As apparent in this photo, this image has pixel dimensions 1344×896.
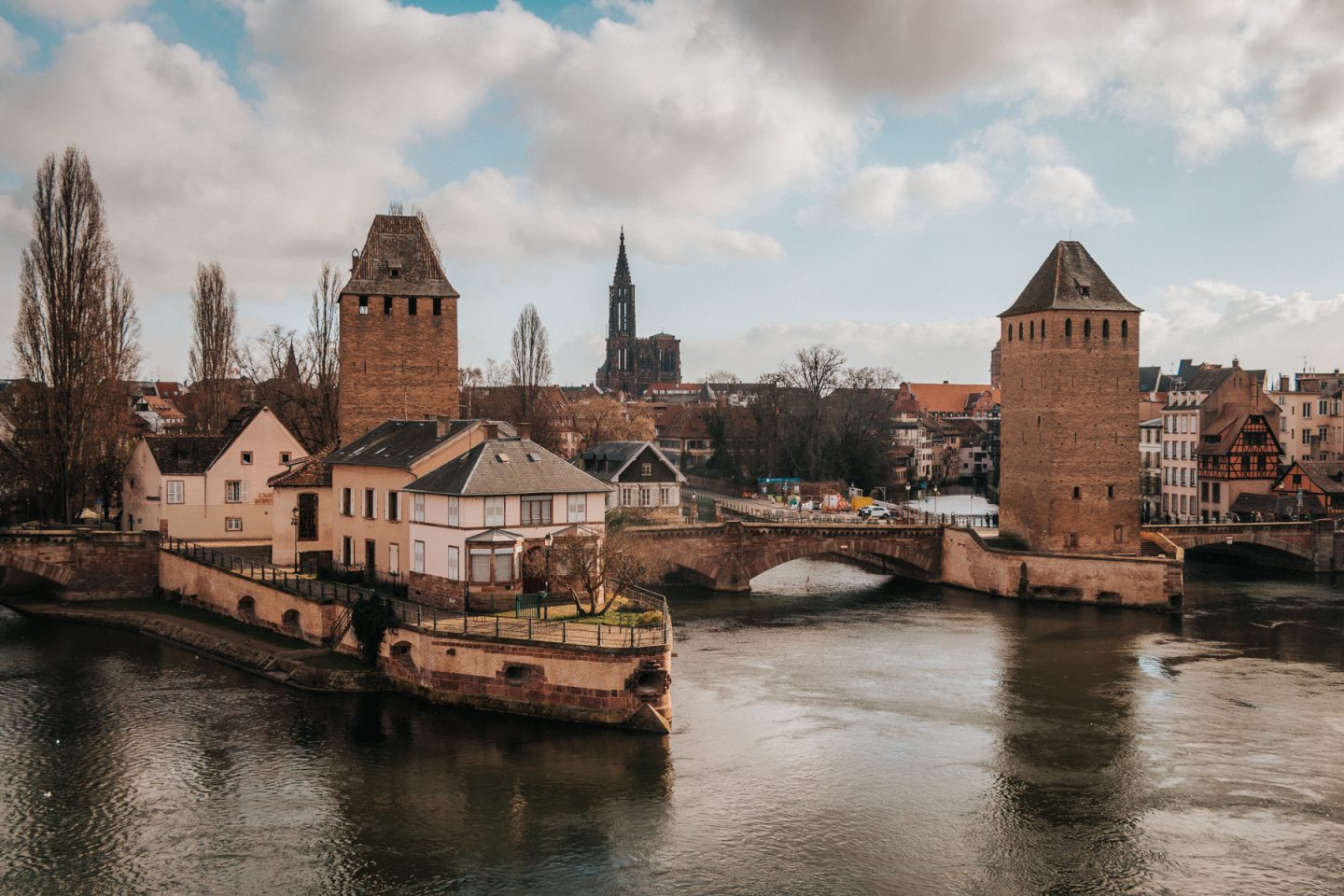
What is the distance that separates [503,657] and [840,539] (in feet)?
82.9

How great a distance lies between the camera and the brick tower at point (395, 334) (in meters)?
46.5

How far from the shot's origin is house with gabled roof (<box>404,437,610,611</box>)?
32.5 metres

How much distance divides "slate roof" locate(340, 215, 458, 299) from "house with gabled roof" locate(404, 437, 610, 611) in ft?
45.7

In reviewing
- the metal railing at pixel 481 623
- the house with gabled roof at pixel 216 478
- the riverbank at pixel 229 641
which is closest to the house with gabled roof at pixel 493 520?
the metal railing at pixel 481 623

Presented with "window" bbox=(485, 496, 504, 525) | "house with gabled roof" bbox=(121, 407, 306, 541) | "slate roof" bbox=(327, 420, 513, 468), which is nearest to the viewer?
"window" bbox=(485, 496, 504, 525)

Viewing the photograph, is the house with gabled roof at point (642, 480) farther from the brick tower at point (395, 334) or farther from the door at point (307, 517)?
the door at point (307, 517)

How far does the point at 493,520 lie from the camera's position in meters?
32.8

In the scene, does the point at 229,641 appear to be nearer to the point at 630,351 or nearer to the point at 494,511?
the point at 494,511

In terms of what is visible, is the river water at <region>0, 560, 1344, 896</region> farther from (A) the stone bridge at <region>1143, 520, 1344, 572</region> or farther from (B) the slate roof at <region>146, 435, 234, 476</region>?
(A) the stone bridge at <region>1143, 520, 1344, 572</region>

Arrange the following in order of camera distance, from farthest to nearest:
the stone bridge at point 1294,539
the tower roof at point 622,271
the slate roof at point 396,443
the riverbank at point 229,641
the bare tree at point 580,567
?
the tower roof at point 622,271
the stone bridge at point 1294,539
the slate roof at point 396,443
the bare tree at point 580,567
the riverbank at point 229,641

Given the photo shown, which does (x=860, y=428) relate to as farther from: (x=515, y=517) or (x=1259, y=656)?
(x=515, y=517)

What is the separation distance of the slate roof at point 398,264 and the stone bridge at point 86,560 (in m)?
12.4

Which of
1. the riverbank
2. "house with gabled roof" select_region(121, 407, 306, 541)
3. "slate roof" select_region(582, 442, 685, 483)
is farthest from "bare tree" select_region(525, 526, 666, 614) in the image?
"slate roof" select_region(582, 442, 685, 483)

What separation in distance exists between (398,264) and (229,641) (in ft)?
57.9
